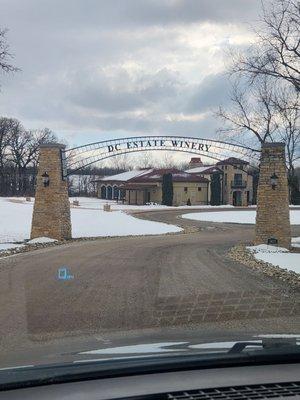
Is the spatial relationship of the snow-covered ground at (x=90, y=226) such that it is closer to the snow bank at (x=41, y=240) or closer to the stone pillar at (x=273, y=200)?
the snow bank at (x=41, y=240)

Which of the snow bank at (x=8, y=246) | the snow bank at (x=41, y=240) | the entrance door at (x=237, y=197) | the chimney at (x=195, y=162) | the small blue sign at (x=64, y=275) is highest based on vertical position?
the chimney at (x=195, y=162)

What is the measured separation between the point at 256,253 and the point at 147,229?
60.3 feet

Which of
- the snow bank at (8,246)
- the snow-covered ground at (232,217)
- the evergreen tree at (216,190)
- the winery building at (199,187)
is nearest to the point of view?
the snow bank at (8,246)

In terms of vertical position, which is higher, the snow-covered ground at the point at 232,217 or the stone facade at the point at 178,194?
the stone facade at the point at 178,194

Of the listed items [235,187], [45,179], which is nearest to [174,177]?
[235,187]

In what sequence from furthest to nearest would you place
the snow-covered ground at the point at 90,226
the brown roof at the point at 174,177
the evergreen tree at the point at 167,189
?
the brown roof at the point at 174,177
the evergreen tree at the point at 167,189
the snow-covered ground at the point at 90,226

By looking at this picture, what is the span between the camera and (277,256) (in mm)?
21062

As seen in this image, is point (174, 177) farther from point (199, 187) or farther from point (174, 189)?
point (199, 187)

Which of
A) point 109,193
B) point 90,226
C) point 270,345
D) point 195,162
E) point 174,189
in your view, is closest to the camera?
point 270,345

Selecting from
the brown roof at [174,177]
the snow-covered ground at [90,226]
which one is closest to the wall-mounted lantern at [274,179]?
the snow-covered ground at [90,226]

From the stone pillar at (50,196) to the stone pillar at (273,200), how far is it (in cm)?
899

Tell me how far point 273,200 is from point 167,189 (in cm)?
5939

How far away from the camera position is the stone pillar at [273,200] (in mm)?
24766

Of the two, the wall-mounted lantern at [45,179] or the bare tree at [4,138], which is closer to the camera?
the wall-mounted lantern at [45,179]
